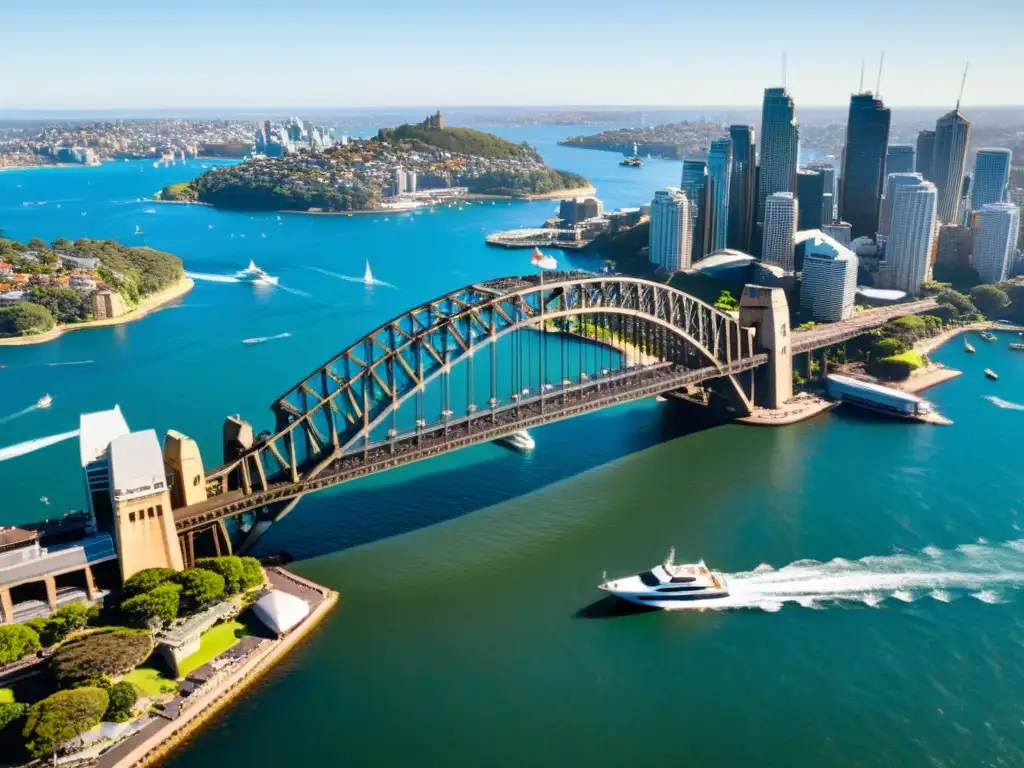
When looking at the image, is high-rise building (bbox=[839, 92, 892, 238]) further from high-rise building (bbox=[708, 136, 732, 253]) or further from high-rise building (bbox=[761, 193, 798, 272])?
high-rise building (bbox=[761, 193, 798, 272])

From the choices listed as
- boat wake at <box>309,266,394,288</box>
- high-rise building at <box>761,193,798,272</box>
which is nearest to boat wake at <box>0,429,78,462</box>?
boat wake at <box>309,266,394,288</box>

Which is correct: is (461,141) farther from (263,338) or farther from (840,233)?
(263,338)

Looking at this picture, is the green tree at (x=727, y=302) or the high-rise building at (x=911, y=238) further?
the high-rise building at (x=911, y=238)

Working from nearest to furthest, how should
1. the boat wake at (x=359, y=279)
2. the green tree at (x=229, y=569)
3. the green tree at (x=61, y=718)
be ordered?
the green tree at (x=61, y=718) → the green tree at (x=229, y=569) → the boat wake at (x=359, y=279)

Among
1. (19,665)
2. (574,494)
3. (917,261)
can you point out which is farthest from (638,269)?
(19,665)

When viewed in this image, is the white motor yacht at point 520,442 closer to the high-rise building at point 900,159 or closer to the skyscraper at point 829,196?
the skyscraper at point 829,196

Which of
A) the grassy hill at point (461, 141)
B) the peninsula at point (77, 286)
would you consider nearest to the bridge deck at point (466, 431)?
the peninsula at point (77, 286)

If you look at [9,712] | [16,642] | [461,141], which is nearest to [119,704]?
[9,712]
